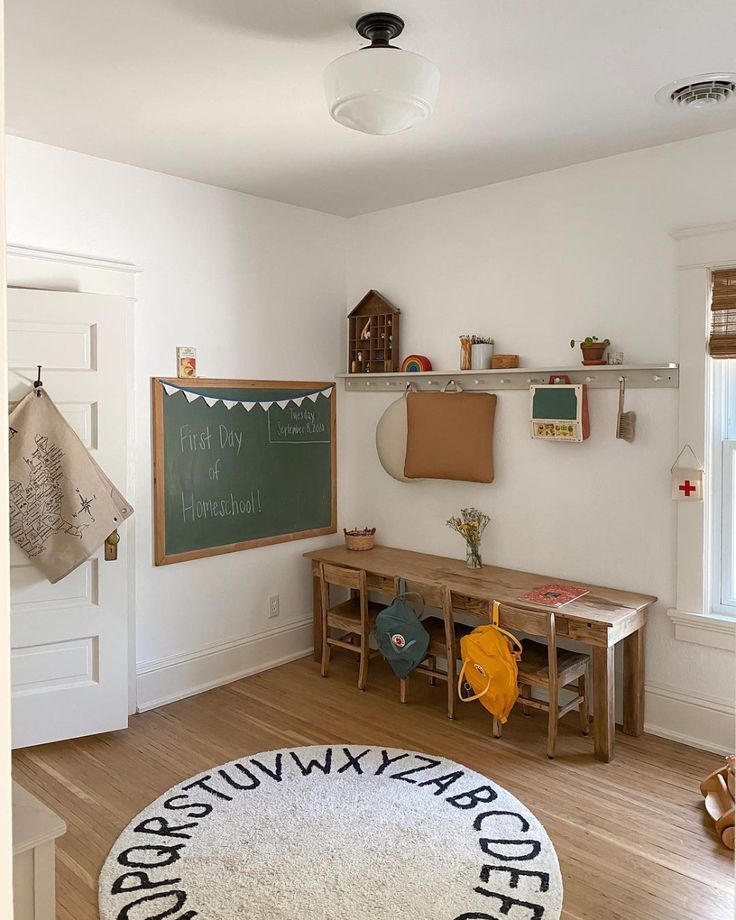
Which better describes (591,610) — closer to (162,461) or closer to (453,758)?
(453,758)

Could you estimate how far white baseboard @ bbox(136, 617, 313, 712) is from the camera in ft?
12.5

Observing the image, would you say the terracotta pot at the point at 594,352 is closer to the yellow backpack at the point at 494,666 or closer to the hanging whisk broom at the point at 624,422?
the hanging whisk broom at the point at 624,422

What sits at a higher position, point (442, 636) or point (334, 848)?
point (442, 636)

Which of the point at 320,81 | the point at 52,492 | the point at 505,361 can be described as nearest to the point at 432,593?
the point at 505,361

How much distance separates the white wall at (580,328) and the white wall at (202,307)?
1.72ft

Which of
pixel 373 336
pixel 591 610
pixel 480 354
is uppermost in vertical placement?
pixel 373 336

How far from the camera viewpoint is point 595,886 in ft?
7.82

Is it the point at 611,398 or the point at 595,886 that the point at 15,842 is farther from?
the point at 611,398

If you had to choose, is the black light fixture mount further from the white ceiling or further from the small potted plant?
the small potted plant

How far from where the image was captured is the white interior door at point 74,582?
3.20 metres

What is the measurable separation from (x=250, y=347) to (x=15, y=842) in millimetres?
2963

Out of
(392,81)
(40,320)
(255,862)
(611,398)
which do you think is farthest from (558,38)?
(255,862)

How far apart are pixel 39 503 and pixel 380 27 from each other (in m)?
2.26

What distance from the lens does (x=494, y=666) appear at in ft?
10.9
